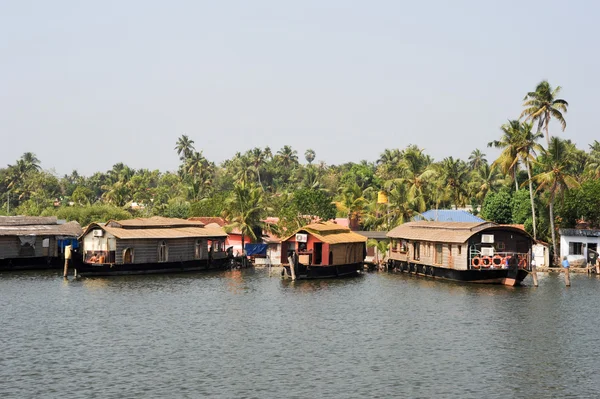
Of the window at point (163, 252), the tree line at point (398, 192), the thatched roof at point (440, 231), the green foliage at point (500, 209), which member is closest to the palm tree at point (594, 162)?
the tree line at point (398, 192)

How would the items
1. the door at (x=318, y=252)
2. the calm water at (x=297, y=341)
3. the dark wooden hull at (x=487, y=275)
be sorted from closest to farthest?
the calm water at (x=297, y=341) < the dark wooden hull at (x=487, y=275) < the door at (x=318, y=252)

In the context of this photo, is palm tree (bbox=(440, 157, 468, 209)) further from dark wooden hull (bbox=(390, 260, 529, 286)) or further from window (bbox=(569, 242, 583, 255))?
dark wooden hull (bbox=(390, 260, 529, 286))

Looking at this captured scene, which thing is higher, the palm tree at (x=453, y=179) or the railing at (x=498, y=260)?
the palm tree at (x=453, y=179)

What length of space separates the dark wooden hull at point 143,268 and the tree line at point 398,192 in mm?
7680

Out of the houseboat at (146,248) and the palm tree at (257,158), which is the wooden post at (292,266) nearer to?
the houseboat at (146,248)

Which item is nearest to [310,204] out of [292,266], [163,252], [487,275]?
[163,252]

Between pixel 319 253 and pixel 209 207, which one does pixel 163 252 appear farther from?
pixel 209 207

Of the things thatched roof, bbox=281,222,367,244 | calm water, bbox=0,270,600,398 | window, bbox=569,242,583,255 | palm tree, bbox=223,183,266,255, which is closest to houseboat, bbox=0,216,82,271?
calm water, bbox=0,270,600,398

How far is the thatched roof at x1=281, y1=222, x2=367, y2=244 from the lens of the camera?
208 feet

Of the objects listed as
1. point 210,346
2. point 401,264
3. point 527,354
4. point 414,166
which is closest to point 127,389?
point 210,346

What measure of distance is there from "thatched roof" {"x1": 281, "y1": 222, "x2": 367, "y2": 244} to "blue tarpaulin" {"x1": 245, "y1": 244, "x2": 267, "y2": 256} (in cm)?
1171

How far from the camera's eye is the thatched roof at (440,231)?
59719mm

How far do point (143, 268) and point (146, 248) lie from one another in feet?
5.51

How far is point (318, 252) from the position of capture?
64375mm
